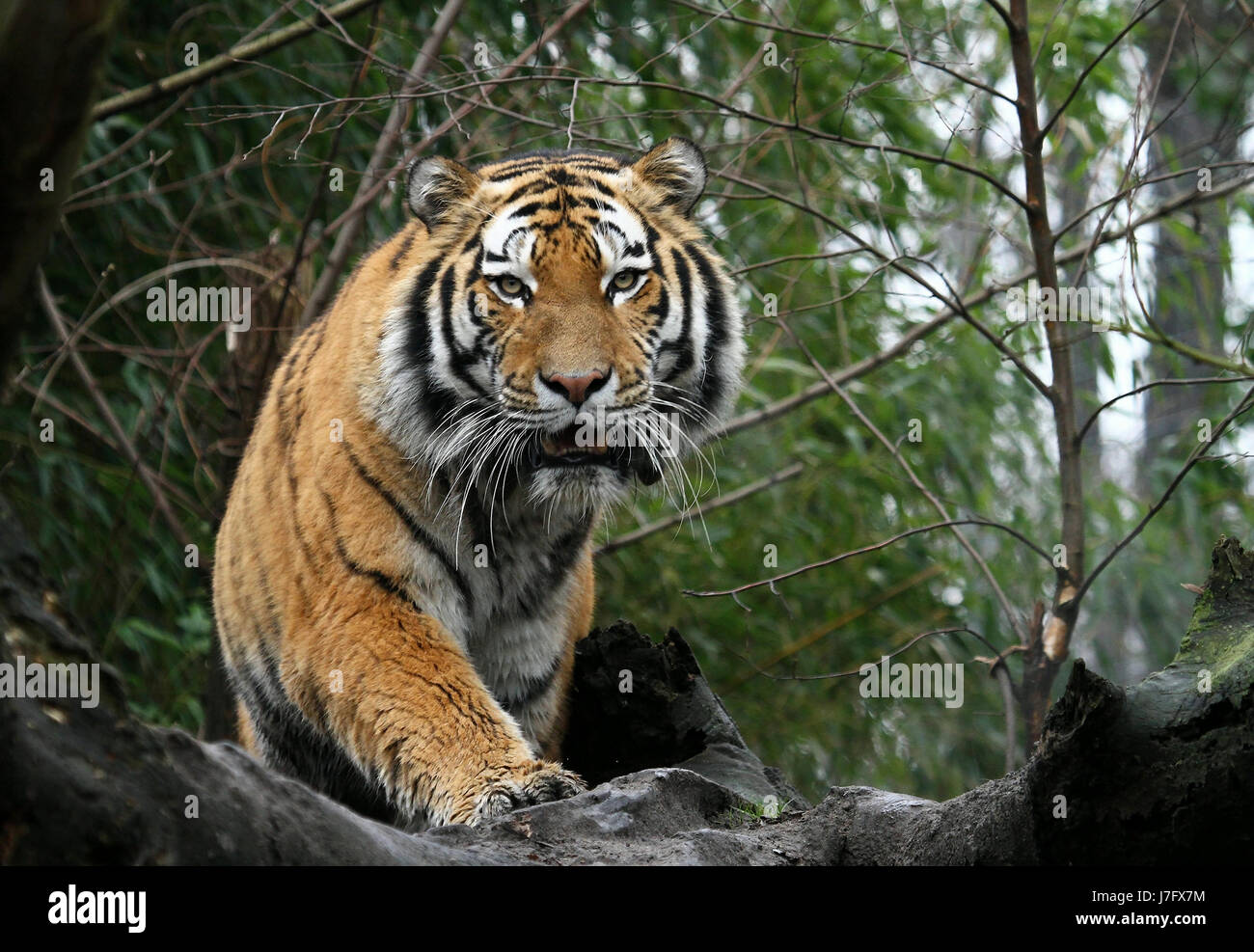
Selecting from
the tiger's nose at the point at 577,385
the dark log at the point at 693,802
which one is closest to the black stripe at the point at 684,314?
the tiger's nose at the point at 577,385

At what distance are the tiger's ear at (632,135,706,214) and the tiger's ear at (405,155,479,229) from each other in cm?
47

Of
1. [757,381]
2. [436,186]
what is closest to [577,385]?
[436,186]

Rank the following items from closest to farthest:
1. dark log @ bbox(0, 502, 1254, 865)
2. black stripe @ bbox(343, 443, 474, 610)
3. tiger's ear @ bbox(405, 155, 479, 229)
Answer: dark log @ bbox(0, 502, 1254, 865), black stripe @ bbox(343, 443, 474, 610), tiger's ear @ bbox(405, 155, 479, 229)

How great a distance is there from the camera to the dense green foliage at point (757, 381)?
521cm

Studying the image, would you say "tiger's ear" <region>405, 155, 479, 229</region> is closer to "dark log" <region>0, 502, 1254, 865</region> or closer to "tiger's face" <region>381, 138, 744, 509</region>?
"tiger's face" <region>381, 138, 744, 509</region>

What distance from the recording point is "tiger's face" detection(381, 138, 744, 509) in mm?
2971

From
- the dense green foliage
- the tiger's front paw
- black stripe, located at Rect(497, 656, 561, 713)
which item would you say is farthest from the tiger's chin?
the dense green foliage

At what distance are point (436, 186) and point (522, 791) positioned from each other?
1555 millimetres

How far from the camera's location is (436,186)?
10.8 ft

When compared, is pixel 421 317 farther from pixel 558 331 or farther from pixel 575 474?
pixel 575 474

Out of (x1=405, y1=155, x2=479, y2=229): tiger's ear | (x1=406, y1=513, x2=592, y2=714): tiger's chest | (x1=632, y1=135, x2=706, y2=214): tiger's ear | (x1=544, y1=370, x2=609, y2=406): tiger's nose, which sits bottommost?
(x1=406, y1=513, x2=592, y2=714): tiger's chest

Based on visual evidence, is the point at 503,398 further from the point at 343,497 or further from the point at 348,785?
the point at 348,785

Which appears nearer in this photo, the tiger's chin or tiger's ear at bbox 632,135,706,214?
the tiger's chin
